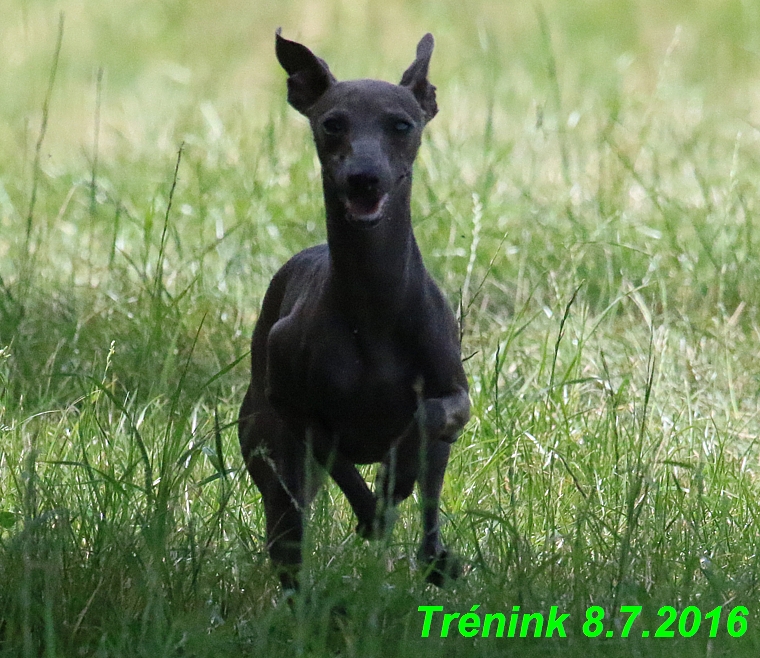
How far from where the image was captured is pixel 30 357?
473 centimetres

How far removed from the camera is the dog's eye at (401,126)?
3.22 meters

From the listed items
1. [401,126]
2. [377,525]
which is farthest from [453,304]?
[377,525]

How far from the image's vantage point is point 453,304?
552cm

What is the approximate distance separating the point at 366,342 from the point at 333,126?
0.52m

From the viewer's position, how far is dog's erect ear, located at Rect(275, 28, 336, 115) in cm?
344

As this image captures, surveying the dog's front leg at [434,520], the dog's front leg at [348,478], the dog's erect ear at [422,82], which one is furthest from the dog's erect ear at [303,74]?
the dog's front leg at [434,520]

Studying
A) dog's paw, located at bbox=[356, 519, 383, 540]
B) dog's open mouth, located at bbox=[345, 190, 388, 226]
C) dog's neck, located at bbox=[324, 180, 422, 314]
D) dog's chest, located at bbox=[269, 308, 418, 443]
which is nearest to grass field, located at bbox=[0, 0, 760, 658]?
dog's paw, located at bbox=[356, 519, 383, 540]

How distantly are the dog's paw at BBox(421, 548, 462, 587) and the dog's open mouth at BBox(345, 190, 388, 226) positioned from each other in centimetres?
83

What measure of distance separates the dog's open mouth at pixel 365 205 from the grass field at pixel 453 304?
0.61 m

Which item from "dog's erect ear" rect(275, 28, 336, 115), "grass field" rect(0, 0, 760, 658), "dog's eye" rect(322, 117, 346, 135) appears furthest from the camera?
"dog's erect ear" rect(275, 28, 336, 115)

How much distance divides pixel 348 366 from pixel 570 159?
405cm

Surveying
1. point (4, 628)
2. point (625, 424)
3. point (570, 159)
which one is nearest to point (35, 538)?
point (4, 628)

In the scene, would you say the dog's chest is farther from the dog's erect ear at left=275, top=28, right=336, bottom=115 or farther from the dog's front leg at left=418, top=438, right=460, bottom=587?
the dog's erect ear at left=275, top=28, right=336, bottom=115

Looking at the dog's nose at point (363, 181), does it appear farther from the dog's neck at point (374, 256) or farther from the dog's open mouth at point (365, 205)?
the dog's neck at point (374, 256)
